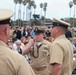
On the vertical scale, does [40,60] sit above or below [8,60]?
below

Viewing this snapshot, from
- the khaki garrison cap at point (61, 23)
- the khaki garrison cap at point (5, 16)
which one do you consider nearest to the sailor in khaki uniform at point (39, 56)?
the khaki garrison cap at point (61, 23)

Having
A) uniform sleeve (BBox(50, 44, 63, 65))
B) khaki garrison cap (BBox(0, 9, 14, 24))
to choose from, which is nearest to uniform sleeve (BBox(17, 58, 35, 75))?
khaki garrison cap (BBox(0, 9, 14, 24))

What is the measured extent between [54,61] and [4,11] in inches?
64.9

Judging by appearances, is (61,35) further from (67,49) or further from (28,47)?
(28,47)

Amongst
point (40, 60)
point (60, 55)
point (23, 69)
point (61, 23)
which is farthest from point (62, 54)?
point (23, 69)

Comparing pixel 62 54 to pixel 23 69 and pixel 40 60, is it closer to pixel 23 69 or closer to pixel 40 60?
pixel 40 60

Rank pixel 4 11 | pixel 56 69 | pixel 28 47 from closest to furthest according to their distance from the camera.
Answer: pixel 4 11 → pixel 56 69 → pixel 28 47

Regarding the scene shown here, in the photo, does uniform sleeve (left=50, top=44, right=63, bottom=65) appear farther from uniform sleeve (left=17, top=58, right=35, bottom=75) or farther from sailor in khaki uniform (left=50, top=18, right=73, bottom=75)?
uniform sleeve (left=17, top=58, right=35, bottom=75)

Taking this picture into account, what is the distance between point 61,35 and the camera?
15.2ft

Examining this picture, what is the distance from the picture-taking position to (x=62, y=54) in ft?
14.2

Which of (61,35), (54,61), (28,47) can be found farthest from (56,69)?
(28,47)

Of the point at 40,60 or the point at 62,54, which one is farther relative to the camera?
the point at 40,60

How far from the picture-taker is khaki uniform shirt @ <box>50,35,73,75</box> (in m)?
4.31

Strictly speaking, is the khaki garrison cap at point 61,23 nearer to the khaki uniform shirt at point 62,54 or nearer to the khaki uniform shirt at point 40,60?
the khaki uniform shirt at point 62,54
